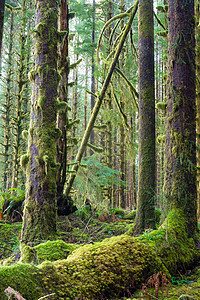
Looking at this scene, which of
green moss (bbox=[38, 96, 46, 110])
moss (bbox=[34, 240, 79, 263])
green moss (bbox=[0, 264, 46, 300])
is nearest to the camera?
green moss (bbox=[0, 264, 46, 300])

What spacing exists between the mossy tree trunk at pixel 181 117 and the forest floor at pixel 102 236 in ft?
4.03

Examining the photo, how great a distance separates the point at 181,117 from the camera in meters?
4.83

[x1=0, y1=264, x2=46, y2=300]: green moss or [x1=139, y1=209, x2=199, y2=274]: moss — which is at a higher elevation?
[x1=0, y1=264, x2=46, y2=300]: green moss

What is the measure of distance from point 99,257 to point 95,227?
402cm

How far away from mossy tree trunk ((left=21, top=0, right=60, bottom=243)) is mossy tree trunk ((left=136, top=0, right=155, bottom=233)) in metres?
→ 2.01

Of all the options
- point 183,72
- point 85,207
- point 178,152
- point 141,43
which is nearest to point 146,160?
point 178,152

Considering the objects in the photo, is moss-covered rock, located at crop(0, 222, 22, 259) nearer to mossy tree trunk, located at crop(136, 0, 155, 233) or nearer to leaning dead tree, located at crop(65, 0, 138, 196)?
leaning dead tree, located at crop(65, 0, 138, 196)

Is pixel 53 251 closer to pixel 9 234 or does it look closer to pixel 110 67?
pixel 9 234

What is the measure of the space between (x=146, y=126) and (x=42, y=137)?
8.07 ft

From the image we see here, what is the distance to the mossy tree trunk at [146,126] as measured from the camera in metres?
5.66

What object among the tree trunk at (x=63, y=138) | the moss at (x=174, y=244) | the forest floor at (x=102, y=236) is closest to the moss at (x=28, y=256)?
the forest floor at (x=102, y=236)

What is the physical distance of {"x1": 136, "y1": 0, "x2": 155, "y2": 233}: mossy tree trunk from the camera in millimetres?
5657

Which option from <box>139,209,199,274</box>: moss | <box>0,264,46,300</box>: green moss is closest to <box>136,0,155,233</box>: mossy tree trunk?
<box>139,209,199,274</box>: moss

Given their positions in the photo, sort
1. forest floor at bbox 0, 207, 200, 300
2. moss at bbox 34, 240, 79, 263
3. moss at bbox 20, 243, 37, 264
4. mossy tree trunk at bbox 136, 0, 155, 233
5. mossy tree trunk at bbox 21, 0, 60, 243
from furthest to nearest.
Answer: mossy tree trunk at bbox 136, 0, 155, 233 < mossy tree trunk at bbox 21, 0, 60, 243 < moss at bbox 34, 240, 79, 263 < forest floor at bbox 0, 207, 200, 300 < moss at bbox 20, 243, 37, 264
